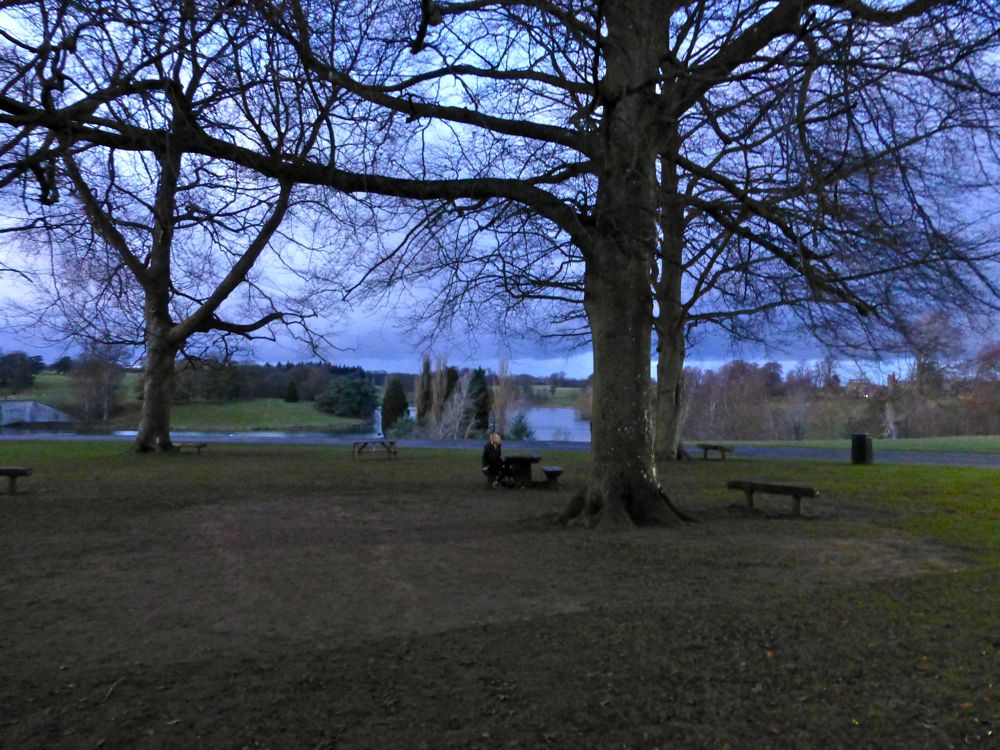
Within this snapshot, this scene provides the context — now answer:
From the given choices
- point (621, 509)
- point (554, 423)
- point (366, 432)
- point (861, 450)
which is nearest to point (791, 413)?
point (554, 423)

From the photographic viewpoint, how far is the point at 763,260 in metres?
12.2

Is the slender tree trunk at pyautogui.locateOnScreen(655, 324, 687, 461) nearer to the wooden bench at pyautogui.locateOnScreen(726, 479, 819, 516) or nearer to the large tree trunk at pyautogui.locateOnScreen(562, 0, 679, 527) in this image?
the wooden bench at pyautogui.locateOnScreen(726, 479, 819, 516)

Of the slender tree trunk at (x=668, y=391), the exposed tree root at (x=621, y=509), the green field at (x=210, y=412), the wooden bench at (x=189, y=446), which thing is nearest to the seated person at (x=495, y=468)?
the exposed tree root at (x=621, y=509)

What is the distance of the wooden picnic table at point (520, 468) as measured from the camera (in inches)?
624

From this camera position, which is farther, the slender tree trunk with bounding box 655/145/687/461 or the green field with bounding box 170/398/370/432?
the green field with bounding box 170/398/370/432

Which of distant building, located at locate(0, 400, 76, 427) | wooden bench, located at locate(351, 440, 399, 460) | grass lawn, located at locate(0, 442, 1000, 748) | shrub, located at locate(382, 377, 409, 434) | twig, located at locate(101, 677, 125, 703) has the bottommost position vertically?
twig, located at locate(101, 677, 125, 703)

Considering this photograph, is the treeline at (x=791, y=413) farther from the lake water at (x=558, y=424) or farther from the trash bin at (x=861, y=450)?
the trash bin at (x=861, y=450)

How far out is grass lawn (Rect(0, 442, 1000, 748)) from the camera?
422cm

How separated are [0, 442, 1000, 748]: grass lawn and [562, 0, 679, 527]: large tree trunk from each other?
92cm

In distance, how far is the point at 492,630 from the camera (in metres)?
5.93

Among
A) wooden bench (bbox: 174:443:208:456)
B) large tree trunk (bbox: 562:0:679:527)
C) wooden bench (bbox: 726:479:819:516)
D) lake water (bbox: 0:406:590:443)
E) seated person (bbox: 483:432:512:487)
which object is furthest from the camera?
→ lake water (bbox: 0:406:590:443)

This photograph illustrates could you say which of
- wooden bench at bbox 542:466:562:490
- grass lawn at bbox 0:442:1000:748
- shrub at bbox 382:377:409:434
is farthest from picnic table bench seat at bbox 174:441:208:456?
shrub at bbox 382:377:409:434

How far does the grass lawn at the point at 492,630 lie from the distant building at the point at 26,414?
3646 cm

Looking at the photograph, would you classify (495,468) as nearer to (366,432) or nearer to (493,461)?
(493,461)
